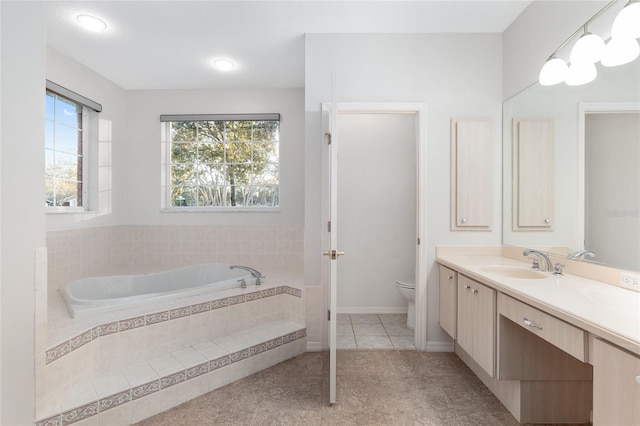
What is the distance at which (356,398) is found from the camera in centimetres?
189

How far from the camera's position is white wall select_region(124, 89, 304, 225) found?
3615 mm

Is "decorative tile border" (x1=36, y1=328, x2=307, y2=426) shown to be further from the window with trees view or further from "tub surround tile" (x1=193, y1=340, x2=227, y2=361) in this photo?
the window with trees view

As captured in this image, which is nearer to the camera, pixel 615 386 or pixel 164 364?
pixel 615 386

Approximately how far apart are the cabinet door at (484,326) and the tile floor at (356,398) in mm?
284

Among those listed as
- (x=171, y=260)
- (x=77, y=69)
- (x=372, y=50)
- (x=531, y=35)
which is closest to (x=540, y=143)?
(x=531, y=35)

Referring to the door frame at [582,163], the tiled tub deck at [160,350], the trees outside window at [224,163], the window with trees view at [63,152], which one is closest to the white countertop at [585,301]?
the door frame at [582,163]

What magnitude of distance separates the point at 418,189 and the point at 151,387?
7.47 feet

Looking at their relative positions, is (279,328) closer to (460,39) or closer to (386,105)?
(386,105)

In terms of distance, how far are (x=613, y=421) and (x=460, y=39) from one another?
261cm

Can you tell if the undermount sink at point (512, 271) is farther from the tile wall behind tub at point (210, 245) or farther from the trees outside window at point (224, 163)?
the trees outside window at point (224, 163)

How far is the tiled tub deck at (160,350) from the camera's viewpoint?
1.61m

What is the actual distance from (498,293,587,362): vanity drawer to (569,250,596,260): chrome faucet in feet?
1.87

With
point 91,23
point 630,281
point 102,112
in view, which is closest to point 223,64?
point 91,23

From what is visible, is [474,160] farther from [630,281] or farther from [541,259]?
[630,281]
